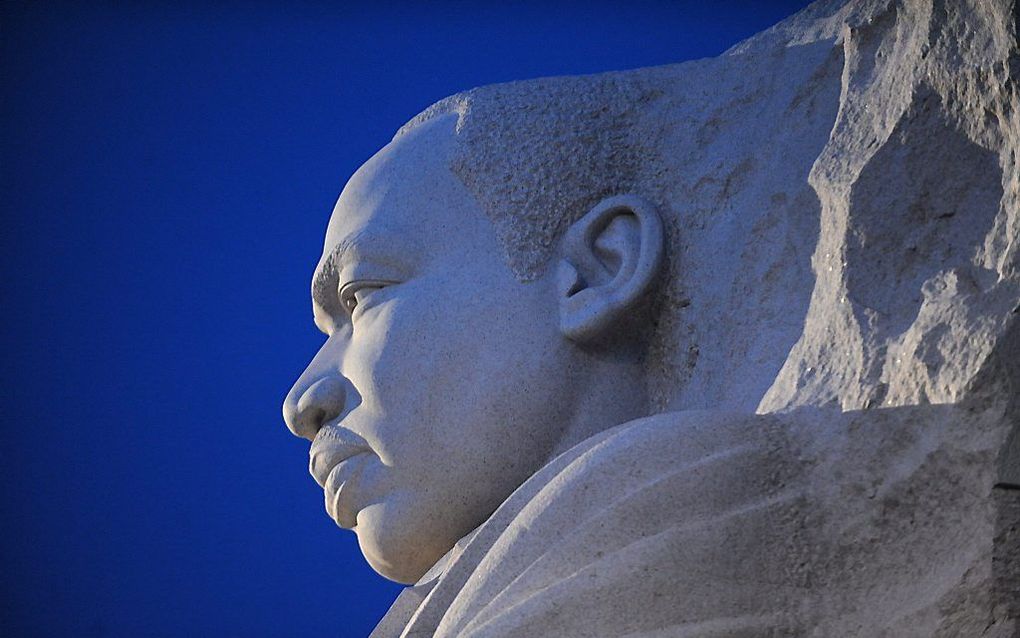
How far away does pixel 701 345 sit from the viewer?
2084mm

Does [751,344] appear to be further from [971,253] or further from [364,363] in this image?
[364,363]

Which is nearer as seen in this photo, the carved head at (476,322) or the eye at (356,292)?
the carved head at (476,322)

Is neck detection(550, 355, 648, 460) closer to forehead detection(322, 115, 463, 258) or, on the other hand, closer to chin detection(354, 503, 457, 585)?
chin detection(354, 503, 457, 585)

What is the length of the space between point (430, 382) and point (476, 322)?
121mm

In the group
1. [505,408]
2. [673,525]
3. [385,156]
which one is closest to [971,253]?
[673,525]

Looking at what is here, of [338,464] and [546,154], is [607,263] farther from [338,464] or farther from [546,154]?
[338,464]

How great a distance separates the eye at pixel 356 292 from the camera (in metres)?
2.34

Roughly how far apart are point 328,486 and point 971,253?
118 centimetres

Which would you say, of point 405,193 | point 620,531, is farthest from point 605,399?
point 620,531

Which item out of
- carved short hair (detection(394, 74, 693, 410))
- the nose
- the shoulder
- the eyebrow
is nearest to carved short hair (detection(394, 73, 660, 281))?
carved short hair (detection(394, 74, 693, 410))

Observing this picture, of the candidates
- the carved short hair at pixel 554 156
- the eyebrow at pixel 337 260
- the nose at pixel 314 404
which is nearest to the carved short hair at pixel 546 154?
the carved short hair at pixel 554 156

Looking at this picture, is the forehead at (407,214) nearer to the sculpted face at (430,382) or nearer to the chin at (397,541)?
the sculpted face at (430,382)

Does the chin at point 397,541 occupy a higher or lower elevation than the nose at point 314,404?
lower

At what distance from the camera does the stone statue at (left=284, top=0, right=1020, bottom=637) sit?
1.48 meters
